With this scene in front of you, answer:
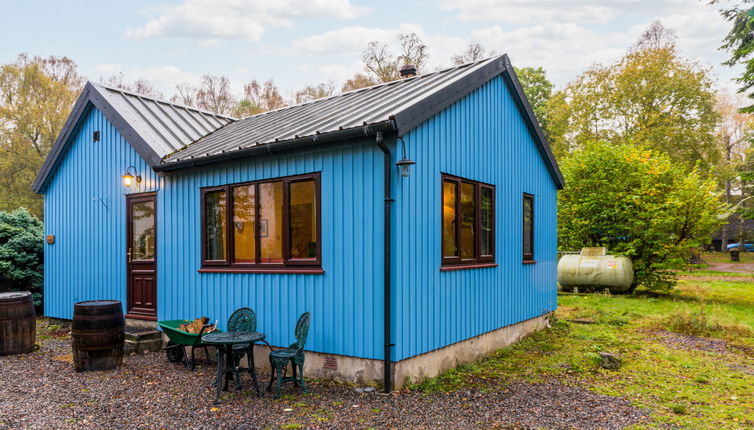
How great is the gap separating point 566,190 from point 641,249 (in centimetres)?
323

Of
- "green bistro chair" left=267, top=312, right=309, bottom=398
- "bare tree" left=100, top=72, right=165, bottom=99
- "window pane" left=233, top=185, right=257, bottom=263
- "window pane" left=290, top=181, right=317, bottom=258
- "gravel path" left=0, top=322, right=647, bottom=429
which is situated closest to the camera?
"gravel path" left=0, top=322, right=647, bottom=429

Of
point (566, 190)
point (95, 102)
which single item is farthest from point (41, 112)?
point (566, 190)

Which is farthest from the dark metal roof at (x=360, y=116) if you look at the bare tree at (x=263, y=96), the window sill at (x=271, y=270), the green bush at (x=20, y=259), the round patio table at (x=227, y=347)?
the bare tree at (x=263, y=96)

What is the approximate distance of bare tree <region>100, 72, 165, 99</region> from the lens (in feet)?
91.0

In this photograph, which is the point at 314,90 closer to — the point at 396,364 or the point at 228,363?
the point at 228,363

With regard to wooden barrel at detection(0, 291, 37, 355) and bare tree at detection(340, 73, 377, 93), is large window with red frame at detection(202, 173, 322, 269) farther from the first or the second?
bare tree at detection(340, 73, 377, 93)

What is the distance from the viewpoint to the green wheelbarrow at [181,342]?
22.9 feet

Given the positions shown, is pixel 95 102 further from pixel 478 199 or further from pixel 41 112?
pixel 41 112

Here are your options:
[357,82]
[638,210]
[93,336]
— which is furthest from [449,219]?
[357,82]

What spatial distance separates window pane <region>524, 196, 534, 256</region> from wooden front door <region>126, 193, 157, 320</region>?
7.13 meters

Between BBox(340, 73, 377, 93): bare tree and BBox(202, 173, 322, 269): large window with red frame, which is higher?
BBox(340, 73, 377, 93): bare tree

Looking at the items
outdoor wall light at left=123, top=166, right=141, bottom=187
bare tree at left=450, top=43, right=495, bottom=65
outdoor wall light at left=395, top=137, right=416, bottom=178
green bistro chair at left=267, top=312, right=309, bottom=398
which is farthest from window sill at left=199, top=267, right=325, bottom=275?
bare tree at left=450, top=43, right=495, bottom=65

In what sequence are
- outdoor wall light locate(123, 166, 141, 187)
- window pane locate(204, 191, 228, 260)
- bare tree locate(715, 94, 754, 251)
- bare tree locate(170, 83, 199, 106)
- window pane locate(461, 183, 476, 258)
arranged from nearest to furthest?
1. window pane locate(461, 183, 476, 258)
2. window pane locate(204, 191, 228, 260)
3. outdoor wall light locate(123, 166, 141, 187)
4. bare tree locate(170, 83, 199, 106)
5. bare tree locate(715, 94, 754, 251)

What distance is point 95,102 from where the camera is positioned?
1022 centimetres
